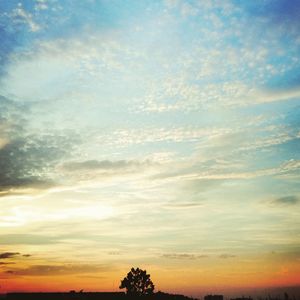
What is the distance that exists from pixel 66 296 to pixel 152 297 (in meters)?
17.1

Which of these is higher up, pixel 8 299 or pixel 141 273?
pixel 141 273

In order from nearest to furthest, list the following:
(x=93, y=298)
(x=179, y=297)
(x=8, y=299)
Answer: (x=8, y=299) → (x=93, y=298) → (x=179, y=297)

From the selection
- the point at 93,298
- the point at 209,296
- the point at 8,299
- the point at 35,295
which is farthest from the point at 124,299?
the point at 209,296

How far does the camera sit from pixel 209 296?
90688mm

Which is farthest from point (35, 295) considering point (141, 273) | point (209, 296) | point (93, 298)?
point (209, 296)

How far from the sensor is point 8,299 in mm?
44125

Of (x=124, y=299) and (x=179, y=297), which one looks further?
(x=179, y=297)

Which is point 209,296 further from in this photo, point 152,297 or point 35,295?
point 35,295

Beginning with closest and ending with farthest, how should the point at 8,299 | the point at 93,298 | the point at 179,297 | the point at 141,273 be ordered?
the point at 8,299
the point at 93,298
the point at 179,297
the point at 141,273

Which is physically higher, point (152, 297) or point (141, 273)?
point (141, 273)

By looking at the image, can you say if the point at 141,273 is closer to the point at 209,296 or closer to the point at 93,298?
the point at 209,296

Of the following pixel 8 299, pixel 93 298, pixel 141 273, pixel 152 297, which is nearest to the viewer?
Result: pixel 8 299

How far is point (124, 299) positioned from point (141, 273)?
40208 millimetres

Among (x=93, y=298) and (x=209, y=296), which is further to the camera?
(x=209, y=296)
